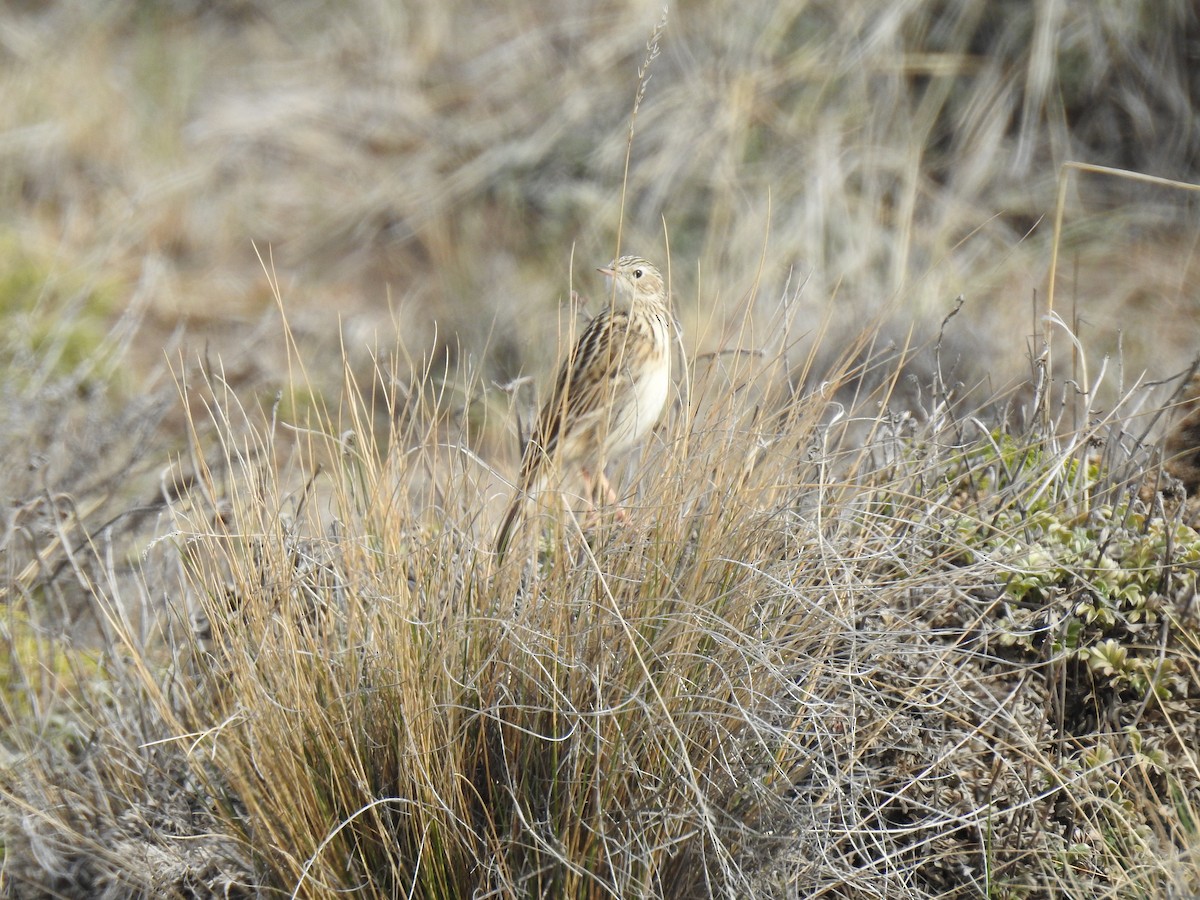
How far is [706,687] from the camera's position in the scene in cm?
275

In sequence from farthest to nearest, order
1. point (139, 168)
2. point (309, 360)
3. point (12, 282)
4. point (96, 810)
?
point (139, 168) → point (12, 282) → point (309, 360) → point (96, 810)

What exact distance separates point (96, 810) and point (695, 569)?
1.64 metres

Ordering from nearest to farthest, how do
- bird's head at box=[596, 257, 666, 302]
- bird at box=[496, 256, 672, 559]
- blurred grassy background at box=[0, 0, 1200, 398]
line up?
bird at box=[496, 256, 672, 559] → bird's head at box=[596, 257, 666, 302] → blurred grassy background at box=[0, 0, 1200, 398]

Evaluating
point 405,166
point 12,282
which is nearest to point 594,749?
point 12,282

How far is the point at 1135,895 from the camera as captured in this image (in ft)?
8.29

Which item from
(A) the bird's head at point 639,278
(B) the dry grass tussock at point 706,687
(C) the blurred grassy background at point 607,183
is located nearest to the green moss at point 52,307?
(C) the blurred grassy background at point 607,183

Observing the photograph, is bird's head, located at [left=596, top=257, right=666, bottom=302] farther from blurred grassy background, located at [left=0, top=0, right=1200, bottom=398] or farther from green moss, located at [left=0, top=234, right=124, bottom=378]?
green moss, located at [left=0, top=234, right=124, bottom=378]

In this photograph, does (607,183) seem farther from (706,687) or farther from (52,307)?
(706,687)

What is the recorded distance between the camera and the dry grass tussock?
2.70 metres

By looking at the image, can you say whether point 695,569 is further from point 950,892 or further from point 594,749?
point 950,892

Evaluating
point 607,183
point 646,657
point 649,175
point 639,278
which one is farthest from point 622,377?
point 607,183

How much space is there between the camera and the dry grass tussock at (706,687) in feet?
8.85

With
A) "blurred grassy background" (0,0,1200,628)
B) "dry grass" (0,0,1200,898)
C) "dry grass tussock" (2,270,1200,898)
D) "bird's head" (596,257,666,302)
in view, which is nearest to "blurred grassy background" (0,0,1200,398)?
"blurred grassy background" (0,0,1200,628)

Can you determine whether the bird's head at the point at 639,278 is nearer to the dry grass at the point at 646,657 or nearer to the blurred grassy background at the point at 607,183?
the dry grass at the point at 646,657
